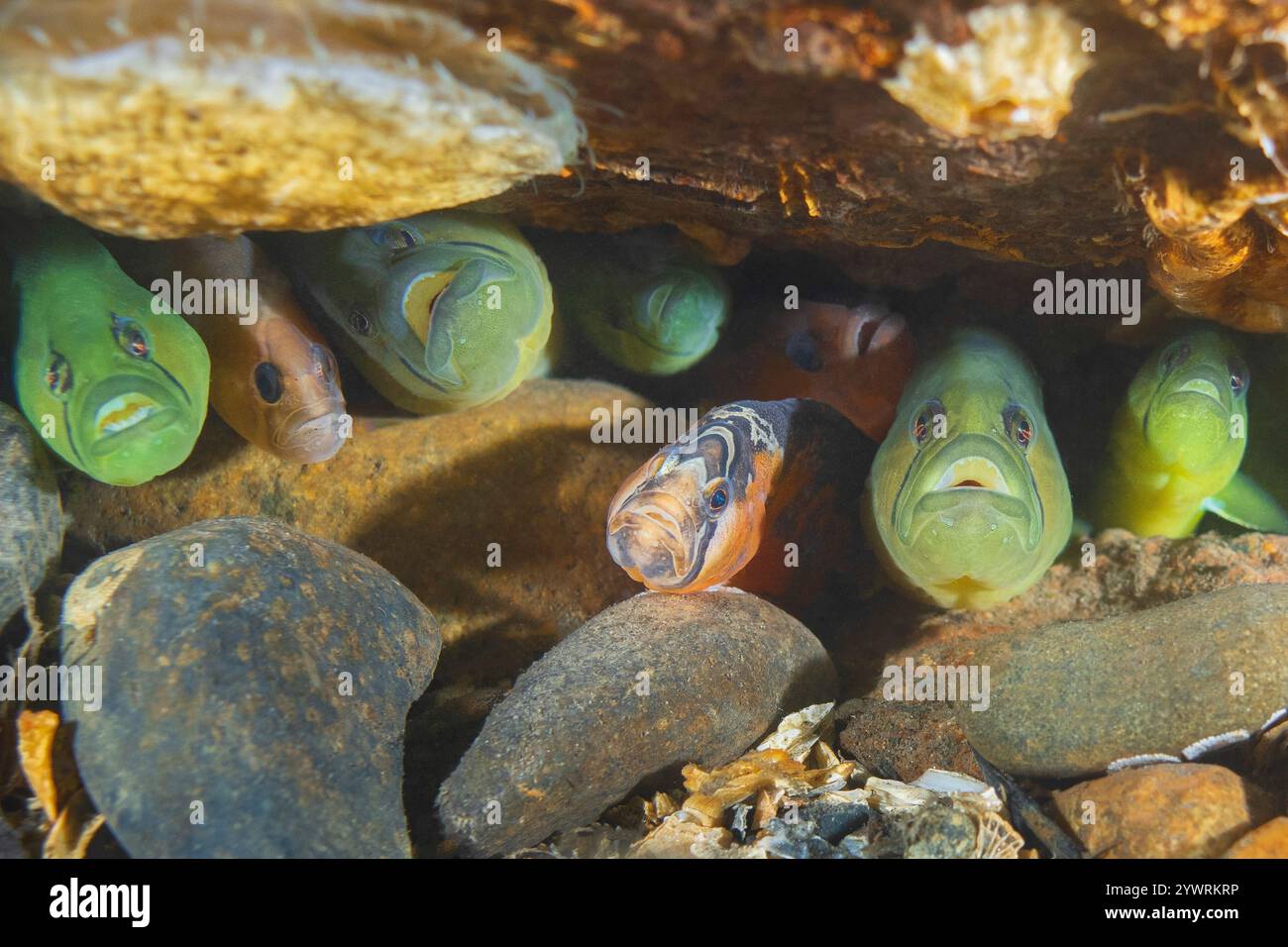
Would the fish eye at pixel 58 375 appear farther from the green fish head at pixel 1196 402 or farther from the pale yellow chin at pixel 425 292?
the green fish head at pixel 1196 402

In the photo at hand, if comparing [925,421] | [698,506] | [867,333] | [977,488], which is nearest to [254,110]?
[698,506]

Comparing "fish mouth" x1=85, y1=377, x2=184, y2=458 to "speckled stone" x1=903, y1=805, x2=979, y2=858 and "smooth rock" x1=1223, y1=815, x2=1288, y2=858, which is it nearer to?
"speckled stone" x1=903, y1=805, x2=979, y2=858

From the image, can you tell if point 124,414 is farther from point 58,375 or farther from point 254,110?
point 254,110

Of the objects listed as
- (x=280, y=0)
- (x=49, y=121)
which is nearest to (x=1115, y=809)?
(x=280, y=0)

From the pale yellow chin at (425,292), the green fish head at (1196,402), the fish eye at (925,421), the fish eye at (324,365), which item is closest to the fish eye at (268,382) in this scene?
the fish eye at (324,365)
